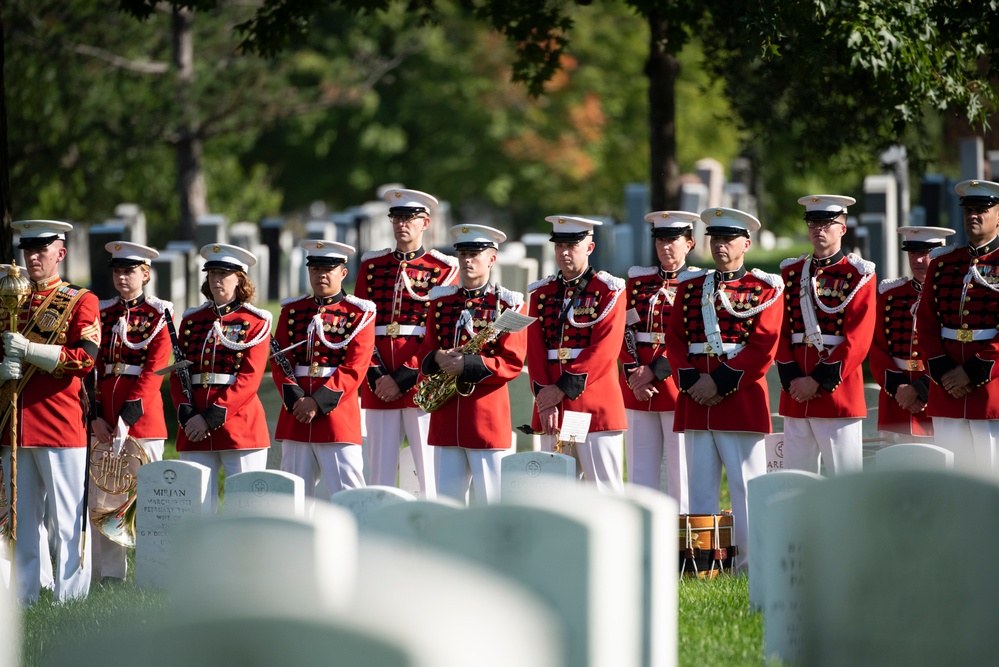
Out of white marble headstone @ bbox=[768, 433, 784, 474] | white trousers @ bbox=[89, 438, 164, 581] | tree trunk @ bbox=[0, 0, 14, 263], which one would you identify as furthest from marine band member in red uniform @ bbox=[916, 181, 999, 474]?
tree trunk @ bbox=[0, 0, 14, 263]

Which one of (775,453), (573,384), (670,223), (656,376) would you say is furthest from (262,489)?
(775,453)

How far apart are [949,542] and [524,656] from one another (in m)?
1.84

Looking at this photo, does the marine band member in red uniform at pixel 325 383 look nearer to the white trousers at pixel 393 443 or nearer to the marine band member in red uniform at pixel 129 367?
the white trousers at pixel 393 443

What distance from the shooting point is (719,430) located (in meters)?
8.05

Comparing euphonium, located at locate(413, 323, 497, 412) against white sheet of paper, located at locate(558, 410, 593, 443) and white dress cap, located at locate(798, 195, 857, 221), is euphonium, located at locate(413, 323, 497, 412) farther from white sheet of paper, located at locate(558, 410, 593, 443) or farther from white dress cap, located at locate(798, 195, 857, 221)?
white dress cap, located at locate(798, 195, 857, 221)

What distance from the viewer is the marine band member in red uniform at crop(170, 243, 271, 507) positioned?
8133mm

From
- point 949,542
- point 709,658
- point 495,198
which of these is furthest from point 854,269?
point 495,198

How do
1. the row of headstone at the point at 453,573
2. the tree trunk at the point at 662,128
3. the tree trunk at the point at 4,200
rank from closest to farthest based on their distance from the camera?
1. the row of headstone at the point at 453,573
2. the tree trunk at the point at 4,200
3. the tree trunk at the point at 662,128

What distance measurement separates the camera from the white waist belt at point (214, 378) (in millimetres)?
8164

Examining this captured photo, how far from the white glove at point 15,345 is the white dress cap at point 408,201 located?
2.56 metres

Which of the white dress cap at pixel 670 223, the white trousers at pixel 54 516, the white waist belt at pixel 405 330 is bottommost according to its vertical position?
the white trousers at pixel 54 516

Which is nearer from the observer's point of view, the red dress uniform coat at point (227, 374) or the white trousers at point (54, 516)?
the white trousers at point (54, 516)

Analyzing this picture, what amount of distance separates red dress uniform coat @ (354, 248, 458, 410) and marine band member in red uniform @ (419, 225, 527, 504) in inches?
24.9

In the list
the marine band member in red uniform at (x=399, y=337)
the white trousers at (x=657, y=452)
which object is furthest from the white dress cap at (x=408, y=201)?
the white trousers at (x=657, y=452)
